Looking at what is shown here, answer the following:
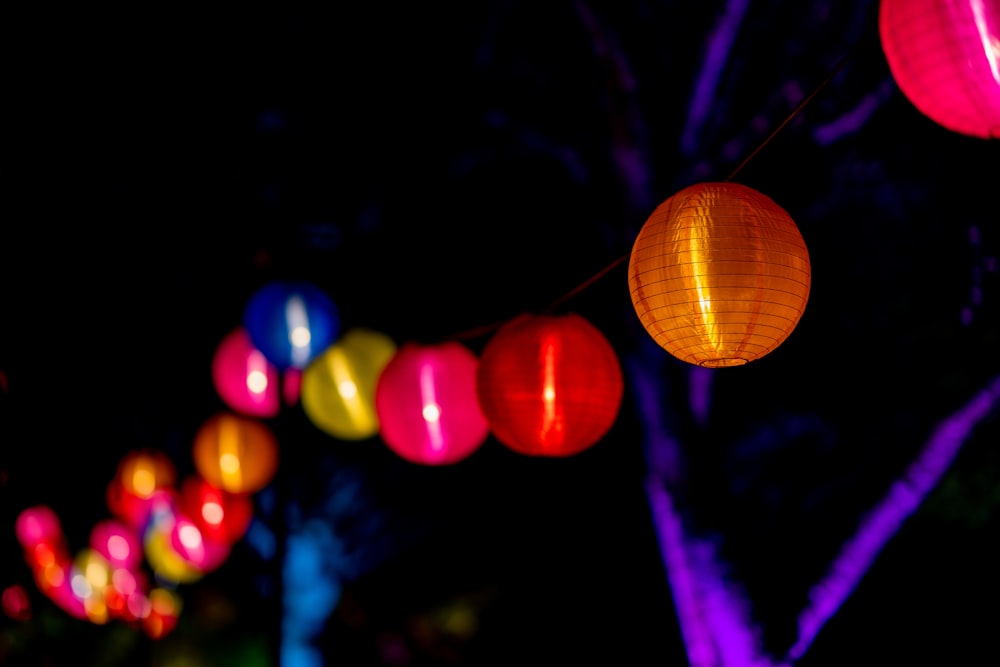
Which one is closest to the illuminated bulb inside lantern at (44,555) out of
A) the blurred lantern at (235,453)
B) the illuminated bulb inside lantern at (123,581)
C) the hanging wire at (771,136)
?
the illuminated bulb inside lantern at (123,581)

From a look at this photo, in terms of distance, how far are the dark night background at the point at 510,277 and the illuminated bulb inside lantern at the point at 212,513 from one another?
0.77 m

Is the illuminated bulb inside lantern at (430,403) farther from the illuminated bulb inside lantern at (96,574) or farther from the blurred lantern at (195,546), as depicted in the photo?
the illuminated bulb inside lantern at (96,574)

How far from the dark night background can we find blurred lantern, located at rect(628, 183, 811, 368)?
37.5 inches

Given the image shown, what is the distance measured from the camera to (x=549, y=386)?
13.5ft

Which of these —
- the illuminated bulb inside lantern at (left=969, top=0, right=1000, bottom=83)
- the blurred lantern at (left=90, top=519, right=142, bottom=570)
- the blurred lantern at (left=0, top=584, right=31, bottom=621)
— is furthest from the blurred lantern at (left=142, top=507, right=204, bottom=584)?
the illuminated bulb inside lantern at (left=969, top=0, right=1000, bottom=83)

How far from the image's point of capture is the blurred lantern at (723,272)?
2.87 metres

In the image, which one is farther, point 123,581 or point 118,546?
point 123,581

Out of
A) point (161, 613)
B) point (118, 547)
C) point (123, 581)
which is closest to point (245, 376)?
point (118, 547)

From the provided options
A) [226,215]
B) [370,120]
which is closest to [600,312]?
[370,120]

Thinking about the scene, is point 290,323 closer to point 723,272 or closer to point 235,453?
point 235,453

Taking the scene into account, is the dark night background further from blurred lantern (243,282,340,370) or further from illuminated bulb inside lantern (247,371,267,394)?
blurred lantern (243,282,340,370)

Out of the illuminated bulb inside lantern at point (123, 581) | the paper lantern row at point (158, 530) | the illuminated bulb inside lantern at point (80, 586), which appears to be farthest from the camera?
the illuminated bulb inside lantern at point (80, 586)

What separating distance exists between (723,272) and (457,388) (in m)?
2.34

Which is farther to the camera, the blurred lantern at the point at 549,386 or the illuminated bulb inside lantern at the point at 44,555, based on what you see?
the illuminated bulb inside lantern at the point at 44,555
